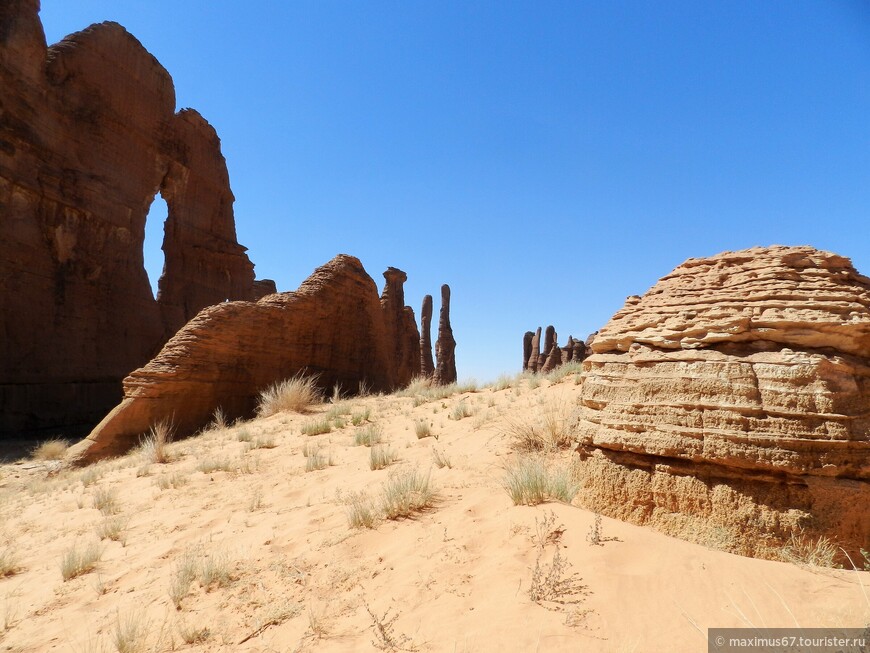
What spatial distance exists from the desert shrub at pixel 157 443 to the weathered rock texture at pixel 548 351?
25.7m

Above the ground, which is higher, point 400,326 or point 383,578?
point 400,326

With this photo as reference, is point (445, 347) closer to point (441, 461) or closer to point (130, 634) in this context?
point (441, 461)

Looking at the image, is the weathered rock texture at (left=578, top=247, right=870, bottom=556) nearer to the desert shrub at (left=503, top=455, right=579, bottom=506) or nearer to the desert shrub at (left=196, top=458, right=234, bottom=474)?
the desert shrub at (left=503, top=455, right=579, bottom=506)

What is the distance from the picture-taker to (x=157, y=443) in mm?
8570

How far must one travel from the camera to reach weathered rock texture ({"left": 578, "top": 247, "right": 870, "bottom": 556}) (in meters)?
3.16

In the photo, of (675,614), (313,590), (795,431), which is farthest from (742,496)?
(313,590)

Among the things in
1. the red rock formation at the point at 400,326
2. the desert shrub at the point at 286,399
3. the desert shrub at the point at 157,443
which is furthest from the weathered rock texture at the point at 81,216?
the red rock formation at the point at 400,326

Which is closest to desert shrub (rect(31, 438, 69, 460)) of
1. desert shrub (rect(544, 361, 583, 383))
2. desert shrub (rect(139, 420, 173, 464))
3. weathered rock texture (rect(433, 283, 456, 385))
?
desert shrub (rect(139, 420, 173, 464))

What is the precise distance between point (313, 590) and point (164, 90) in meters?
23.2

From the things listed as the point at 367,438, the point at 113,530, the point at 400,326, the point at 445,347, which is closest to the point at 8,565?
the point at 113,530

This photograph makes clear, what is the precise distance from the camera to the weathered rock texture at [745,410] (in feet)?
10.4

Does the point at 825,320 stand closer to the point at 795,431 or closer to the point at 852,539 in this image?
the point at 795,431

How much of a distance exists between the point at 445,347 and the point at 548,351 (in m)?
11.2

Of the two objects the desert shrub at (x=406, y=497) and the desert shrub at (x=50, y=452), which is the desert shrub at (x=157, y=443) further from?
the desert shrub at (x=406, y=497)
